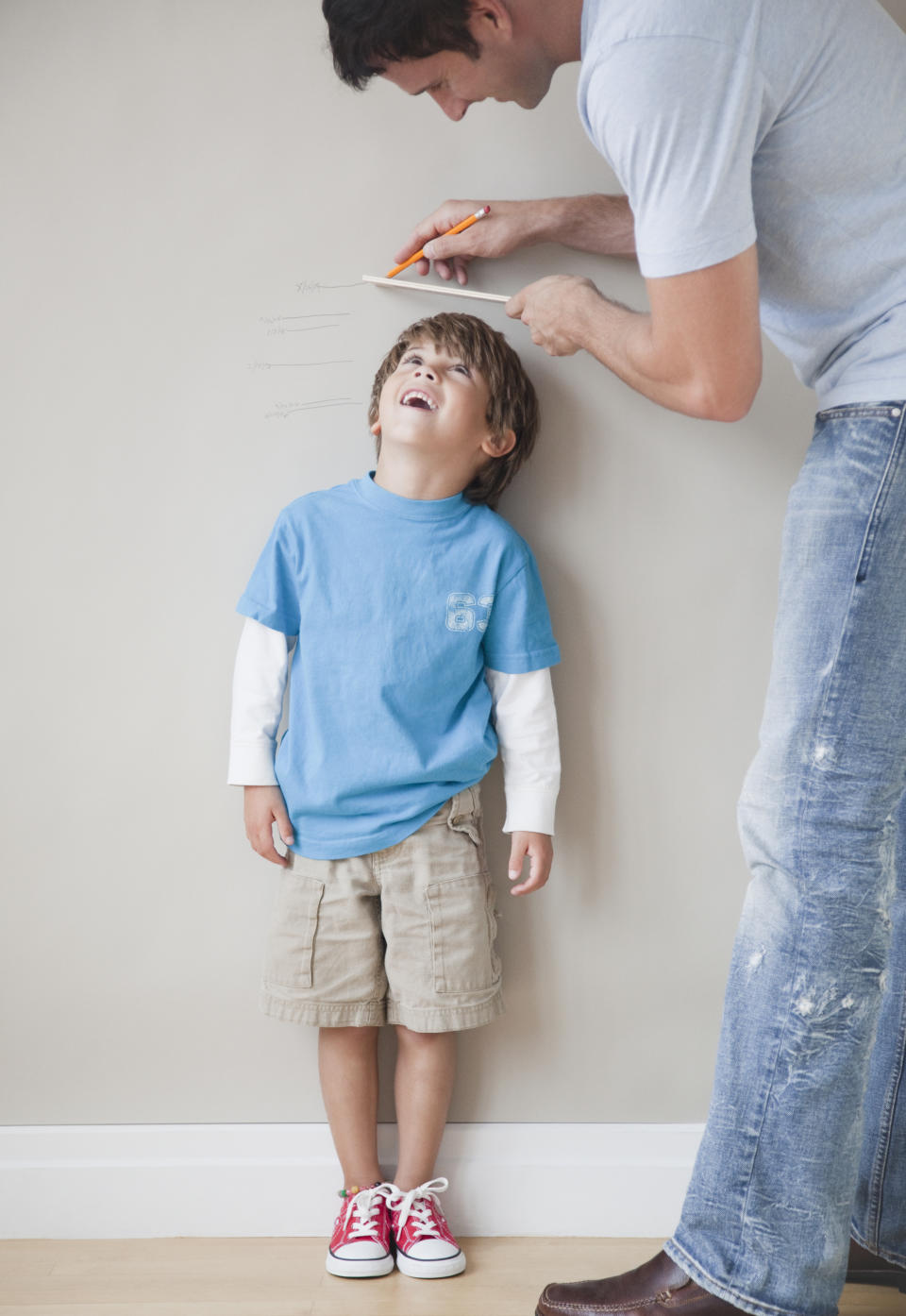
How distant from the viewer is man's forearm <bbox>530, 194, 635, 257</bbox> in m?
1.23

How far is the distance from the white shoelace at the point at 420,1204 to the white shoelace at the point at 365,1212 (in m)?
0.02

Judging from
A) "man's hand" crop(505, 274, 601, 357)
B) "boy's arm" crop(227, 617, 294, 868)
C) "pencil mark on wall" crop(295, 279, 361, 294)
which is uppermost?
"pencil mark on wall" crop(295, 279, 361, 294)

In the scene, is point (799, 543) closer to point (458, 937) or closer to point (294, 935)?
point (458, 937)

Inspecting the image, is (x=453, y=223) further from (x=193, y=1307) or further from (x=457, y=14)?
(x=193, y=1307)

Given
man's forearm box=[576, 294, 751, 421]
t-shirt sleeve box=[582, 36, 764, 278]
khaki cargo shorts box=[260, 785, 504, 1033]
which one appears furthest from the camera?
khaki cargo shorts box=[260, 785, 504, 1033]

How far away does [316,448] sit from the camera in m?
1.32

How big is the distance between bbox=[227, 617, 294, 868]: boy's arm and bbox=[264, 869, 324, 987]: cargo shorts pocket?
51 mm

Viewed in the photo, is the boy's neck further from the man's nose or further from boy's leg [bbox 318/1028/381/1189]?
boy's leg [bbox 318/1028/381/1189]

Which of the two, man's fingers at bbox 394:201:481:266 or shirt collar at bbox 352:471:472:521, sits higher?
man's fingers at bbox 394:201:481:266

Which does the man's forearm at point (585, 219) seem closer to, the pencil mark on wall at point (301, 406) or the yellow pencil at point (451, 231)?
the yellow pencil at point (451, 231)

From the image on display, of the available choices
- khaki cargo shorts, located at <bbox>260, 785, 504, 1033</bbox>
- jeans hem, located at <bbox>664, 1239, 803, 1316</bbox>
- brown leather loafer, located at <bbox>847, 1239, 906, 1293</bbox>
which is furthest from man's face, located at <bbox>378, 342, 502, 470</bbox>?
brown leather loafer, located at <bbox>847, 1239, 906, 1293</bbox>

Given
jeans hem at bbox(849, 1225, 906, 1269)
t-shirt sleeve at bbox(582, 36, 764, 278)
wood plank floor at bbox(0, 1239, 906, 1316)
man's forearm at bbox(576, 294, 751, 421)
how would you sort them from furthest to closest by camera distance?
wood plank floor at bbox(0, 1239, 906, 1316) → jeans hem at bbox(849, 1225, 906, 1269) → man's forearm at bbox(576, 294, 751, 421) → t-shirt sleeve at bbox(582, 36, 764, 278)

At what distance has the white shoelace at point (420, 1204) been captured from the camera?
120cm

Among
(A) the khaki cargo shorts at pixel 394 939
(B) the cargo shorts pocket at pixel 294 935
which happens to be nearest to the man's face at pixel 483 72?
(A) the khaki cargo shorts at pixel 394 939
